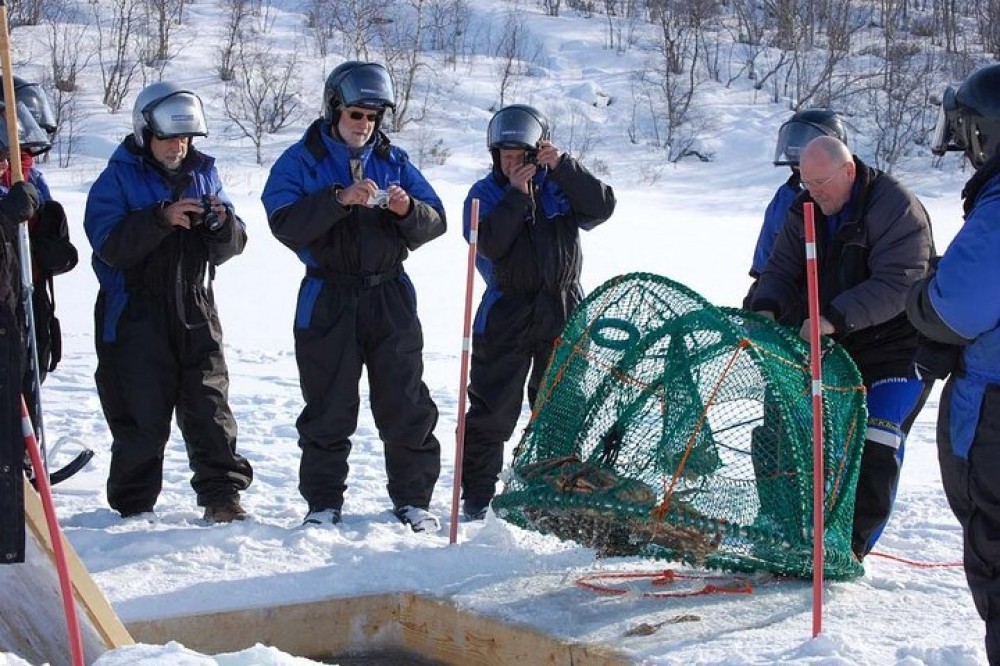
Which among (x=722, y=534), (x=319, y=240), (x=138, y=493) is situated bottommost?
(x=138, y=493)

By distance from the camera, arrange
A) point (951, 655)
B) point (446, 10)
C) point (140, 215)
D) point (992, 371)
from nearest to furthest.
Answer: point (992, 371)
point (951, 655)
point (140, 215)
point (446, 10)

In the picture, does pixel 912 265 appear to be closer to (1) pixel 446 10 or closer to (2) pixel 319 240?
(2) pixel 319 240

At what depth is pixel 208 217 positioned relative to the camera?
18.5ft

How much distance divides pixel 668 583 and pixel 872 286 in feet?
4.55

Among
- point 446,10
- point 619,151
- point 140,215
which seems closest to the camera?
point 140,215

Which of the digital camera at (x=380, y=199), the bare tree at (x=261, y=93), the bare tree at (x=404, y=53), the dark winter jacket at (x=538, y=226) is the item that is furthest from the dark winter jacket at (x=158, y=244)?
the bare tree at (x=404, y=53)

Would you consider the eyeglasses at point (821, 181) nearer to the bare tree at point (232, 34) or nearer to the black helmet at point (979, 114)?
the black helmet at point (979, 114)

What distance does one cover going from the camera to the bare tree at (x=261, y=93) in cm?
2190

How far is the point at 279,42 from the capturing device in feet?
86.2

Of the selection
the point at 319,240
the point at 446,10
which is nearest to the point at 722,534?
the point at 319,240

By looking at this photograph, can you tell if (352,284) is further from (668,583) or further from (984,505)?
(984,505)

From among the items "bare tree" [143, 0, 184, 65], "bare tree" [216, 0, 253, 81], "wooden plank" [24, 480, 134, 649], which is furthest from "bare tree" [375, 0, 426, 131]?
"wooden plank" [24, 480, 134, 649]

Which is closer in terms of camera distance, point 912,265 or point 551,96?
point 912,265

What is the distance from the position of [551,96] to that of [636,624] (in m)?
21.1
